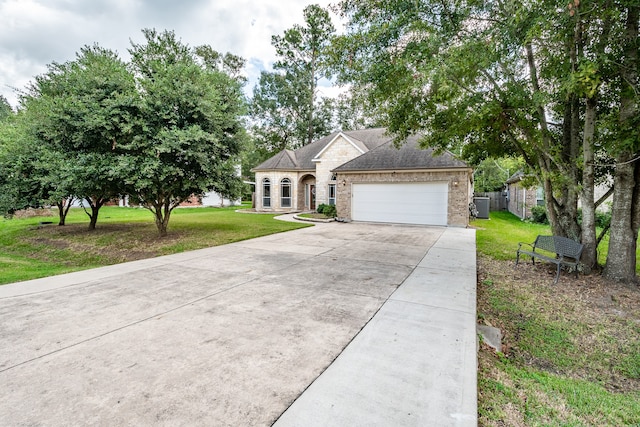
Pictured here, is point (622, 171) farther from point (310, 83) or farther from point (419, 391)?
point (310, 83)

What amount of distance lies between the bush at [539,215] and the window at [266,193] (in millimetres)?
17456

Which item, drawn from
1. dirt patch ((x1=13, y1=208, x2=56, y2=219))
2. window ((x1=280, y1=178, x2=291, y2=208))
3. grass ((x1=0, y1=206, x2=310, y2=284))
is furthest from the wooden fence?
dirt patch ((x1=13, y1=208, x2=56, y2=219))

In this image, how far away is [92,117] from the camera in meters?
8.97

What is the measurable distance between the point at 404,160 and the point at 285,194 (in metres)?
10.7

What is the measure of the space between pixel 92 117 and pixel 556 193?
1284cm

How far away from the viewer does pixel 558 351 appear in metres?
3.95

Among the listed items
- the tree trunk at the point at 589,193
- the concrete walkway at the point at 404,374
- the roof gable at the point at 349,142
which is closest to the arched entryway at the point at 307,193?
the roof gable at the point at 349,142

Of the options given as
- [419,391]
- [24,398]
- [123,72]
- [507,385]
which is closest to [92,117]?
[123,72]

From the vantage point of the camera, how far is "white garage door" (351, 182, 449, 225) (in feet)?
47.6

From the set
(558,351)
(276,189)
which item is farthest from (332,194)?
(558,351)

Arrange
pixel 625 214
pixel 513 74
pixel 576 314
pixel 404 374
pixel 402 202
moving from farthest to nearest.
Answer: pixel 402 202 → pixel 513 74 → pixel 625 214 → pixel 576 314 → pixel 404 374

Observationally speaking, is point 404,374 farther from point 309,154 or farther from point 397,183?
point 309,154

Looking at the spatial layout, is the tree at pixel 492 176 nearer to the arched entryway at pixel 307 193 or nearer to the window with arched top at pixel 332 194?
the window with arched top at pixel 332 194

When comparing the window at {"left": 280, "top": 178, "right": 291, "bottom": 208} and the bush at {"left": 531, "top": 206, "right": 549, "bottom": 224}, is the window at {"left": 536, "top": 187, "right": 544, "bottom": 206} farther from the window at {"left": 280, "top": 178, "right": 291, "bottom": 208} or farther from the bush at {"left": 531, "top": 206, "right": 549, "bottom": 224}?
the window at {"left": 280, "top": 178, "right": 291, "bottom": 208}
